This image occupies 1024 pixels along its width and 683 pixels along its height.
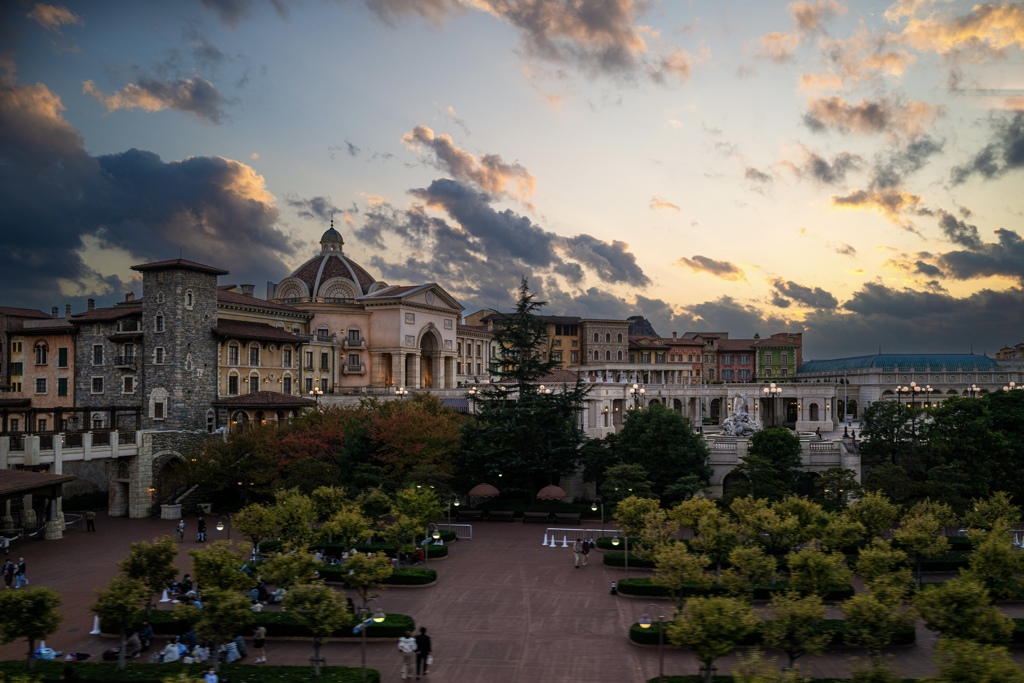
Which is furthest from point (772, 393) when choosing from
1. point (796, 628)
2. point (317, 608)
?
point (317, 608)

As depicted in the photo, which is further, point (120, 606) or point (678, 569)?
A: point (678, 569)

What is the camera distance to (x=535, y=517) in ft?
150

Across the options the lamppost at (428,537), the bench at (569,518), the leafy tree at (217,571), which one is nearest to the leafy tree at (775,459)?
the bench at (569,518)

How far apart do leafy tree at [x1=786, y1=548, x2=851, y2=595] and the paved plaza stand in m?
2.01

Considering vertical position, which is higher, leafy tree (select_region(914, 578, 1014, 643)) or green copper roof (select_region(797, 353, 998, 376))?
green copper roof (select_region(797, 353, 998, 376))

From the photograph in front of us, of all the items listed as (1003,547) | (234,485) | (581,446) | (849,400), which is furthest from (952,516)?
(849,400)

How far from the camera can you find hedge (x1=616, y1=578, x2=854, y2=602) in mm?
27562

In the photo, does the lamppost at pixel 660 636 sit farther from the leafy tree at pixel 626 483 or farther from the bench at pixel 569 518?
the bench at pixel 569 518

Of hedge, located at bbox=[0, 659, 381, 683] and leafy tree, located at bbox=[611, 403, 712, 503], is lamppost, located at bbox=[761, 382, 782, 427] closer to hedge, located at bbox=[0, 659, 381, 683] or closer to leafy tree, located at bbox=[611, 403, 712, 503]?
leafy tree, located at bbox=[611, 403, 712, 503]

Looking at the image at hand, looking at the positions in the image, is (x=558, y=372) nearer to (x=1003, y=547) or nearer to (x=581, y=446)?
(x=581, y=446)

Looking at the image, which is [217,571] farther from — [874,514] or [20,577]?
[874,514]

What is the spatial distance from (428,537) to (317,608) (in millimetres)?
16320

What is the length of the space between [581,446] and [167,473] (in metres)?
29.1

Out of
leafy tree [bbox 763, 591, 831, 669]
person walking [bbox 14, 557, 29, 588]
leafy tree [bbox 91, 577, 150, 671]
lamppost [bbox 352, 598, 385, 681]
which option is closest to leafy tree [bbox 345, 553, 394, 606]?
lamppost [bbox 352, 598, 385, 681]
